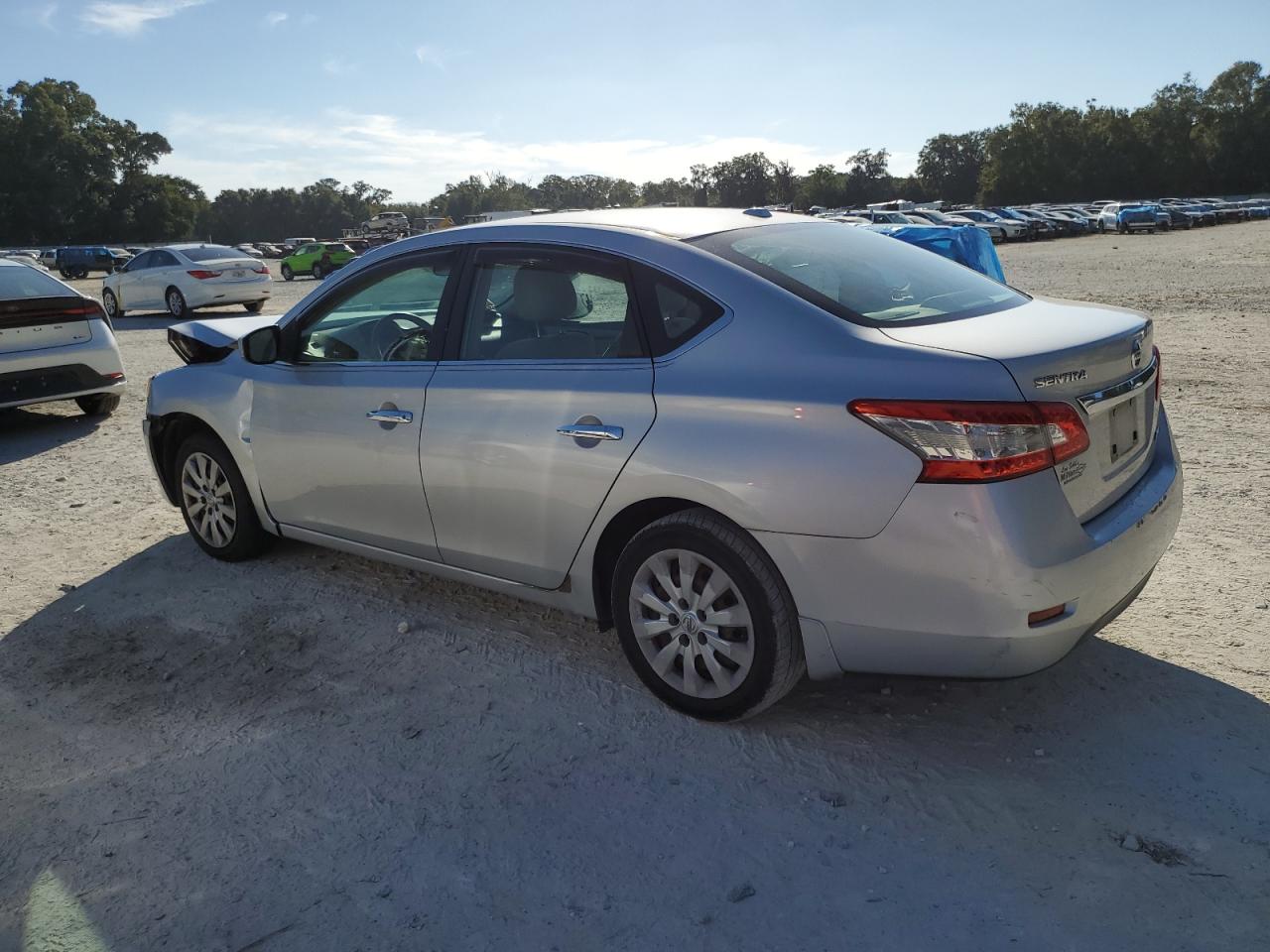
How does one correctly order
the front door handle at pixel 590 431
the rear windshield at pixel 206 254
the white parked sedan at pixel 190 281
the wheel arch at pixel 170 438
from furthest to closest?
the rear windshield at pixel 206 254 < the white parked sedan at pixel 190 281 < the wheel arch at pixel 170 438 < the front door handle at pixel 590 431

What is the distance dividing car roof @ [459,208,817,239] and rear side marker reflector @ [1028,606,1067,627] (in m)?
1.71

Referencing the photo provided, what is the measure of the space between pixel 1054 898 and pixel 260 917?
2036mm

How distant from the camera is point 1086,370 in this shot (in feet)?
9.79

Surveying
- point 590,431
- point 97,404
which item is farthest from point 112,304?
point 590,431

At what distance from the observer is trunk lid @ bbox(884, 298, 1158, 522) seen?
288 centimetres

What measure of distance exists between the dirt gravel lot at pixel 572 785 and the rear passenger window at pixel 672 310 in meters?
1.33

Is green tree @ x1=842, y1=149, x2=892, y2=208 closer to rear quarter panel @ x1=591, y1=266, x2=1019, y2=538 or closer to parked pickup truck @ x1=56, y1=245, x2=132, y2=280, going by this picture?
parked pickup truck @ x1=56, y1=245, x2=132, y2=280

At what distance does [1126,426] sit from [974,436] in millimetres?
833

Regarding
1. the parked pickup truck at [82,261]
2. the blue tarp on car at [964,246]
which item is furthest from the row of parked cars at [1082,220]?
the parked pickup truck at [82,261]

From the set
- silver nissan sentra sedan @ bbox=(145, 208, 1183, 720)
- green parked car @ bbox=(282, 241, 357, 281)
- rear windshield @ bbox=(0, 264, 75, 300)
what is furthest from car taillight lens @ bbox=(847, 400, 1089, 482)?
green parked car @ bbox=(282, 241, 357, 281)

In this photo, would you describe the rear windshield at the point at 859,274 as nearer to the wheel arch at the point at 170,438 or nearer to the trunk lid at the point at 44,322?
the wheel arch at the point at 170,438

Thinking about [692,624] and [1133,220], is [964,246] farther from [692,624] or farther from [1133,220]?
[1133,220]

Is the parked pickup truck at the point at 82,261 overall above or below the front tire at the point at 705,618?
above

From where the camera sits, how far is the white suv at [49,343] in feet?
27.2
